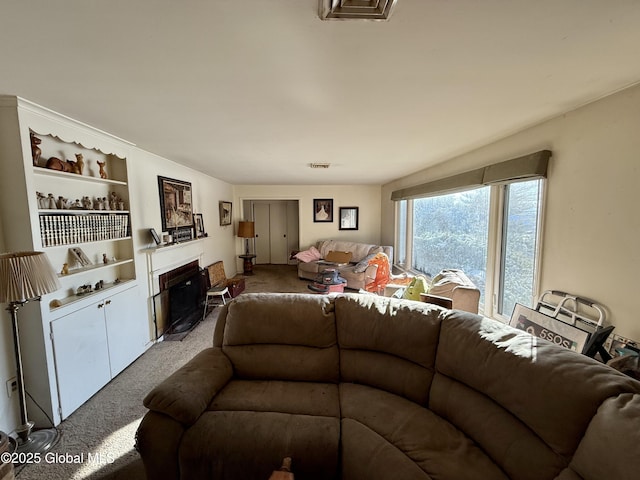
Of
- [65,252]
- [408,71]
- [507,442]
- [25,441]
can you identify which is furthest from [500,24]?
[25,441]

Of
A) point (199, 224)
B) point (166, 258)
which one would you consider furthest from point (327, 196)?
point (166, 258)

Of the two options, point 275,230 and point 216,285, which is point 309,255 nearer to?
point 275,230

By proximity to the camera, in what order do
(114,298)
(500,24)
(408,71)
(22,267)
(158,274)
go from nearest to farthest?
(500,24)
(408,71)
(22,267)
(114,298)
(158,274)

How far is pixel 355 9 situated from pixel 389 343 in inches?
67.8

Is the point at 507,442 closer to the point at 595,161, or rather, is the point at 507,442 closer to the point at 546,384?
the point at 546,384

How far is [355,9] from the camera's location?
2.97 ft

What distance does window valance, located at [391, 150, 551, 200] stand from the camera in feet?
6.61

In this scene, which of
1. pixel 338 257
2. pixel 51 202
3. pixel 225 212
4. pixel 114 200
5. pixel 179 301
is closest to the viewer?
pixel 51 202

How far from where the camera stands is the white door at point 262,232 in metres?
7.51

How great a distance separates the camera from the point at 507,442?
1131 mm

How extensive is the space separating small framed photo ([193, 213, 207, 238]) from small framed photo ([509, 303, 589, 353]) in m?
4.32

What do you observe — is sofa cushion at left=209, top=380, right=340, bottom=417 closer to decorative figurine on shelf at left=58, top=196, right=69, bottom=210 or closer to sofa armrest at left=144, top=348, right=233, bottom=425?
sofa armrest at left=144, top=348, right=233, bottom=425

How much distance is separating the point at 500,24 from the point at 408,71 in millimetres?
403

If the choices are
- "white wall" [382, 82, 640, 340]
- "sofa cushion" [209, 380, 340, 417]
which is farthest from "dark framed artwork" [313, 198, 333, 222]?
"sofa cushion" [209, 380, 340, 417]
